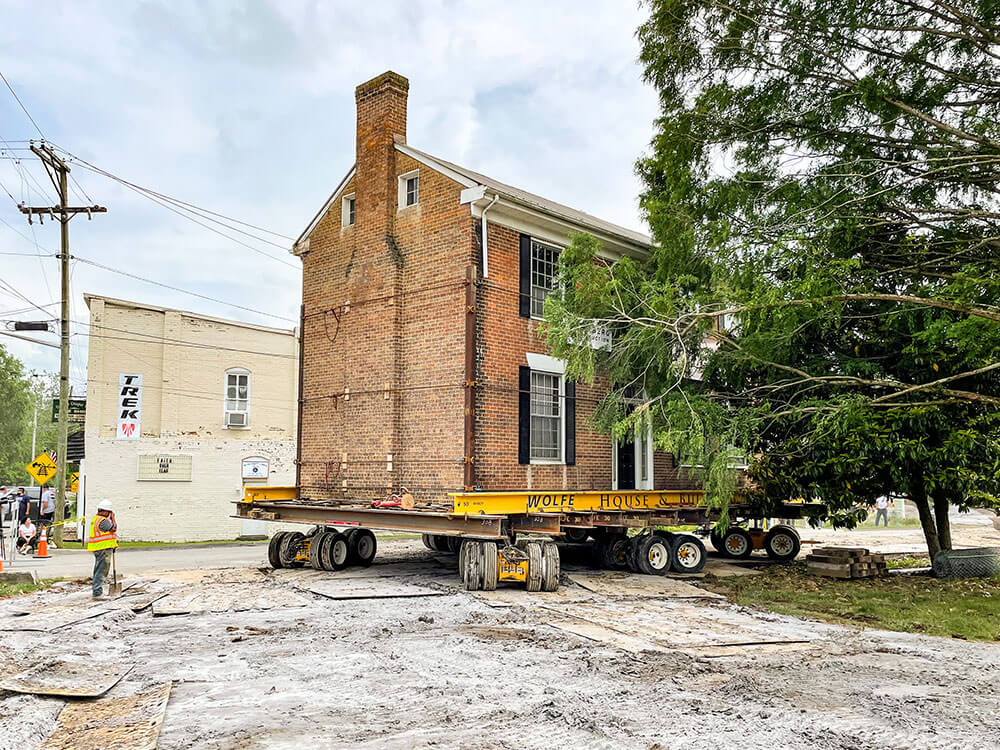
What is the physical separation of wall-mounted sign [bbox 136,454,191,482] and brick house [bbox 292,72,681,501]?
44.1ft

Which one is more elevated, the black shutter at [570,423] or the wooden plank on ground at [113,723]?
the black shutter at [570,423]

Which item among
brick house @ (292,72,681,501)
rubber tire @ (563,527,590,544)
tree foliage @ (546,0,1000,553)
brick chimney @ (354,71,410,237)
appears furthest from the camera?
rubber tire @ (563,527,590,544)

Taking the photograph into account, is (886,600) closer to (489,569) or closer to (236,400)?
(489,569)

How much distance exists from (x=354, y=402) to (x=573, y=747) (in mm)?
12297

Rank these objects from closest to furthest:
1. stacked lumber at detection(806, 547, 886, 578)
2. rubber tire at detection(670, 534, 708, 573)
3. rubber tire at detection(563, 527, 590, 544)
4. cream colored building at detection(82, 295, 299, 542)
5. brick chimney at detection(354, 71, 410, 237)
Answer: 1. rubber tire at detection(670, 534, 708, 573)
2. stacked lumber at detection(806, 547, 886, 578)
3. brick chimney at detection(354, 71, 410, 237)
4. rubber tire at detection(563, 527, 590, 544)
5. cream colored building at detection(82, 295, 299, 542)

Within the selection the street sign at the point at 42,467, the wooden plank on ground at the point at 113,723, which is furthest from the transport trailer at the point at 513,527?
the street sign at the point at 42,467

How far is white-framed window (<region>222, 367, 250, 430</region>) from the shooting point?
31.7m

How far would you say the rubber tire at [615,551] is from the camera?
55.3 feet

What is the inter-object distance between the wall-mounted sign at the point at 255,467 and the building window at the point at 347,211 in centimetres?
1588

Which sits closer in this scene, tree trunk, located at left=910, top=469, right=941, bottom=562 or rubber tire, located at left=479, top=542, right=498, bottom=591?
rubber tire, located at left=479, top=542, right=498, bottom=591

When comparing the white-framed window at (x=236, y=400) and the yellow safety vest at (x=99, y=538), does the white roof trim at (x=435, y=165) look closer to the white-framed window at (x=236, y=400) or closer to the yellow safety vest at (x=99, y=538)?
the yellow safety vest at (x=99, y=538)

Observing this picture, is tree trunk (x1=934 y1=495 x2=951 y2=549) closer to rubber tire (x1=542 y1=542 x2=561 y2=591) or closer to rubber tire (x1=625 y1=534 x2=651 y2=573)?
rubber tire (x1=625 y1=534 x2=651 y2=573)

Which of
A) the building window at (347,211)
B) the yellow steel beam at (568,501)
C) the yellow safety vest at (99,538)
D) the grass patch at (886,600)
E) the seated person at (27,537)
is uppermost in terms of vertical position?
the building window at (347,211)

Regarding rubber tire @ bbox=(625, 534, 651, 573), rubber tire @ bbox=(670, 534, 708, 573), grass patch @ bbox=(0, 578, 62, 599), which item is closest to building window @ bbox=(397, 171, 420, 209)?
rubber tire @ bbox=(625, 534, 651, 573)
